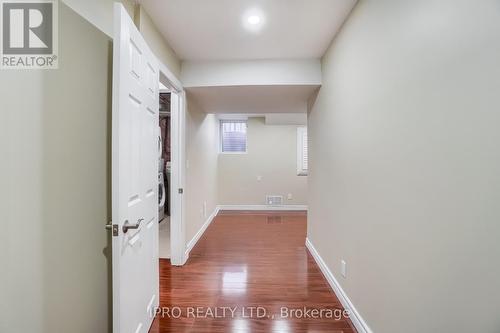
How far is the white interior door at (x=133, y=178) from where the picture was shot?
1194mm

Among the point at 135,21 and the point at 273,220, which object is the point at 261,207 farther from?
the point at 135,21

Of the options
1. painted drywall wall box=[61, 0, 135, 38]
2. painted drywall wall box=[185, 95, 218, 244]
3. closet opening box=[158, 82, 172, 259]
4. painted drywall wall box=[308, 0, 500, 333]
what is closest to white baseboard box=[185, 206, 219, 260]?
painted drywall wall box=[185, 95, 218, 244]

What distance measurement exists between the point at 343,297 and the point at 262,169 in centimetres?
427

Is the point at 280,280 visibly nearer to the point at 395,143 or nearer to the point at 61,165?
the point at 395,143

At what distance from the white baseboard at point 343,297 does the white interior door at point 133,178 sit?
1501 mm

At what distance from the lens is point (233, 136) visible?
20.5ft

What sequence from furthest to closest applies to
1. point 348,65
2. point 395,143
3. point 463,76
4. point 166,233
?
point 166,233
point 348,65
point 395,143
point 463,76

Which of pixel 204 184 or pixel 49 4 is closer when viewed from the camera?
pixel 49 4

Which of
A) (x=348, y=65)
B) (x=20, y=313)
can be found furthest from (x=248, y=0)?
(x=20, y=313)

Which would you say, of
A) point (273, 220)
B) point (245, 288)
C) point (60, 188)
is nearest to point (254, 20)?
point (60, 188)

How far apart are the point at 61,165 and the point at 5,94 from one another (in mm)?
338

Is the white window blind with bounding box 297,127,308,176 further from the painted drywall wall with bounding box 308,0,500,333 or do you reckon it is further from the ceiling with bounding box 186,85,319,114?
the painted drywall wall with bounding box 308,0,500,333

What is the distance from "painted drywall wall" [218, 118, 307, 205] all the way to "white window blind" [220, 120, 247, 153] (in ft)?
0.52

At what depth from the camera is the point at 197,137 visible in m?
3.77
